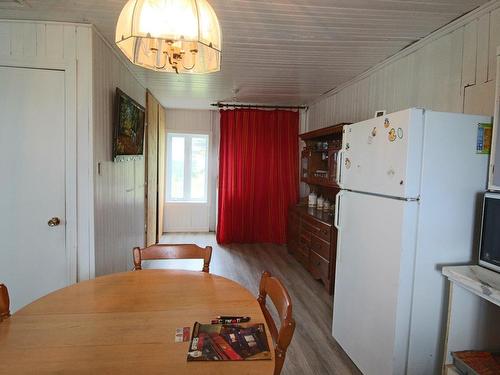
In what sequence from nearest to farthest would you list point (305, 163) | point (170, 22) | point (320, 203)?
point (170, 22) < point (320, 203) < point (305, 163)

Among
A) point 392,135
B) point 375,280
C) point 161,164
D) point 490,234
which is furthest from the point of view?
point 161,164

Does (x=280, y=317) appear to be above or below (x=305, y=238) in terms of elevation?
above

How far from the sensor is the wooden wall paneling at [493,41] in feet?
6.00

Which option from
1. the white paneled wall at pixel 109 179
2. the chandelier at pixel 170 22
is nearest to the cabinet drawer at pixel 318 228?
the white paneled wall at pixel 109 179

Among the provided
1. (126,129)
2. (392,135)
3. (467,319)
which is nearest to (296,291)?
(467,319)

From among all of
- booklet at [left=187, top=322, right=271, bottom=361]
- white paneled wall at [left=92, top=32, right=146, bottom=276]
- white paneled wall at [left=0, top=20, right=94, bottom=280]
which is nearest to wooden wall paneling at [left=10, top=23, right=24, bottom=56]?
white paneled wall at [left=0, top=20, right=94, bottom=280]

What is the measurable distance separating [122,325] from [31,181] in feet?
5.60

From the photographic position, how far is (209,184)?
5914 millimetres

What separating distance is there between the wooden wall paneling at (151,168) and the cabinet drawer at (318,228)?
2.35 m

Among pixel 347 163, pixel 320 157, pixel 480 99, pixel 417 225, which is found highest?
pixel 480 99

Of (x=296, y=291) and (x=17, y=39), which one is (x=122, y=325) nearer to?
(x=17, y=39)

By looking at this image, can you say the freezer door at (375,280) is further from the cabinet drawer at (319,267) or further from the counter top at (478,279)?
the cabinet drawer at (319,267)

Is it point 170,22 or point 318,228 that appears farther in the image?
point 318,228

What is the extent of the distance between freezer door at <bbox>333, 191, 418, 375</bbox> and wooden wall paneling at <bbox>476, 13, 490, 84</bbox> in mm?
1095
